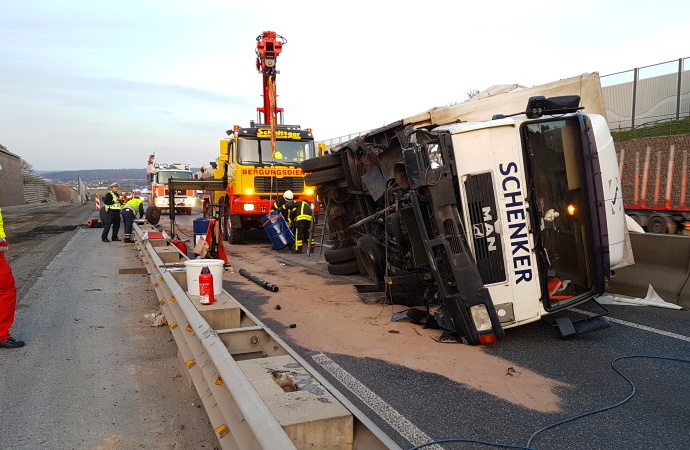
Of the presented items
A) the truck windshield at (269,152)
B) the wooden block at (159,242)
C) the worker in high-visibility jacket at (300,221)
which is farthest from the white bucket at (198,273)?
the truck windshield at (269,152)

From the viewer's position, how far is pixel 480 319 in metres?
4.91

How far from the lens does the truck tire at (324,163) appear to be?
8.96 metres

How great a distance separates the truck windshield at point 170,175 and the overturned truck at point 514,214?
2378cm

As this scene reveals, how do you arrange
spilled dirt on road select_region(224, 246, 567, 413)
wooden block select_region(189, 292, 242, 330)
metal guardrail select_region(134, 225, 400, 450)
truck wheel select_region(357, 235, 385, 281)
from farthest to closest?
1. truck wheel select_region(357, 235, 385, 281)
2. wooden block select_region(189, 292, 242, 330)
3. spilled dirt on road select_region(224, 246, 567, 413)
4. metal guardrail select_region(134, 225, 400, 450)

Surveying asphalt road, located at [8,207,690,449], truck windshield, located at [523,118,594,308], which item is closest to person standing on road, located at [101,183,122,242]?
asphalt road, located at [8,207,690,449]

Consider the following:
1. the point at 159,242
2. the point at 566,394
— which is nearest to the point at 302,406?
the point at 566,394

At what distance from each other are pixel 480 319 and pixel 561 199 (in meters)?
1.48

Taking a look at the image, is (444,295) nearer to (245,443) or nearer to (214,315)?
(214,315)

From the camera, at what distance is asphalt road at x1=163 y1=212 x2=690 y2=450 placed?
11.0 ft

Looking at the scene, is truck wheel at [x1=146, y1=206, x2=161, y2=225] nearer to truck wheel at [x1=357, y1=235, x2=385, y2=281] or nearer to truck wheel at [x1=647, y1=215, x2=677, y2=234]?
truck wheel at [x1=357, y1=235, x2=385, y2=281]

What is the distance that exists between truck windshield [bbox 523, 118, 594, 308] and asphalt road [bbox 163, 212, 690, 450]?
0.58m

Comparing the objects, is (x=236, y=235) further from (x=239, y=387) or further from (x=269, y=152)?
(x=239, y=387)

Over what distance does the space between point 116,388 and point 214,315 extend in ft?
3.21

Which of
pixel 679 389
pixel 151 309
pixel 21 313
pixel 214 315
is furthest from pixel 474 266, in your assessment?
pixel 21 313
